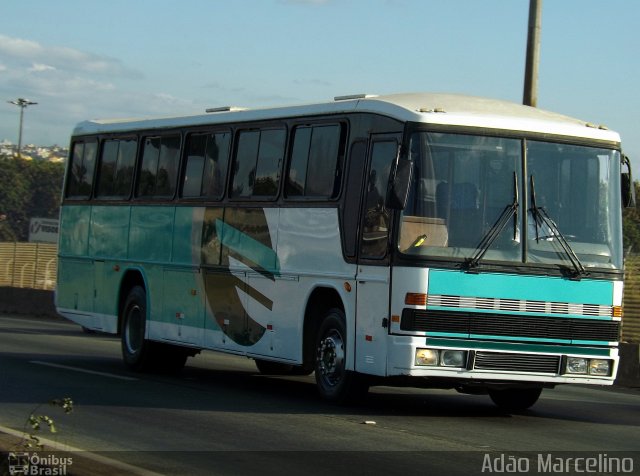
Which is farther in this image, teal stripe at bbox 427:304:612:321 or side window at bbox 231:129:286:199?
side window at bbox 231:129:286:199

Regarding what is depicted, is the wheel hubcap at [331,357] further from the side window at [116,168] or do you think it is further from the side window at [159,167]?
the side window at [116,168]

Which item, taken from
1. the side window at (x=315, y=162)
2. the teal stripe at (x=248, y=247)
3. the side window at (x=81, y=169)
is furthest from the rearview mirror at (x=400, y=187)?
the side window at (x=81, y=169)

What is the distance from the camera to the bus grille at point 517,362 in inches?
507

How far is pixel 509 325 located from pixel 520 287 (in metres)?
0.40

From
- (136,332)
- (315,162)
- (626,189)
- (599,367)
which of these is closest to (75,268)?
(136,332)

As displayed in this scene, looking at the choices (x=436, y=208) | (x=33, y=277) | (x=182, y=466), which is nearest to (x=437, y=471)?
(x=182, y=466)

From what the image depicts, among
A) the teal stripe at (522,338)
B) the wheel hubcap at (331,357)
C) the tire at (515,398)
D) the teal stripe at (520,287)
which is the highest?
the teal stripe at (520,287)

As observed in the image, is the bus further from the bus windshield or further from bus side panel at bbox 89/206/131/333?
bus side panel at bbox 89/206/131/333

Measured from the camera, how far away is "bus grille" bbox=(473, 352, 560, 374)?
1288 centimetres

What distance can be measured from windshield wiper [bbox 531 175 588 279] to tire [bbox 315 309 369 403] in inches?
93.9

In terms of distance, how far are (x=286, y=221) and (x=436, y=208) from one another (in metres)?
2.85

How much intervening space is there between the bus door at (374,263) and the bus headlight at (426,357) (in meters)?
0.42

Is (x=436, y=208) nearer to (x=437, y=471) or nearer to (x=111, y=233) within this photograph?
(x=437, y=471)

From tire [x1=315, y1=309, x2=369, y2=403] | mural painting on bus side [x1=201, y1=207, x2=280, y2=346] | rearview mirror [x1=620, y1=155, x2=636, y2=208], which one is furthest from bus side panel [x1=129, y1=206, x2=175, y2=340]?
rearview mirror [x1=620, y1=155, x2=636, y2=208]
